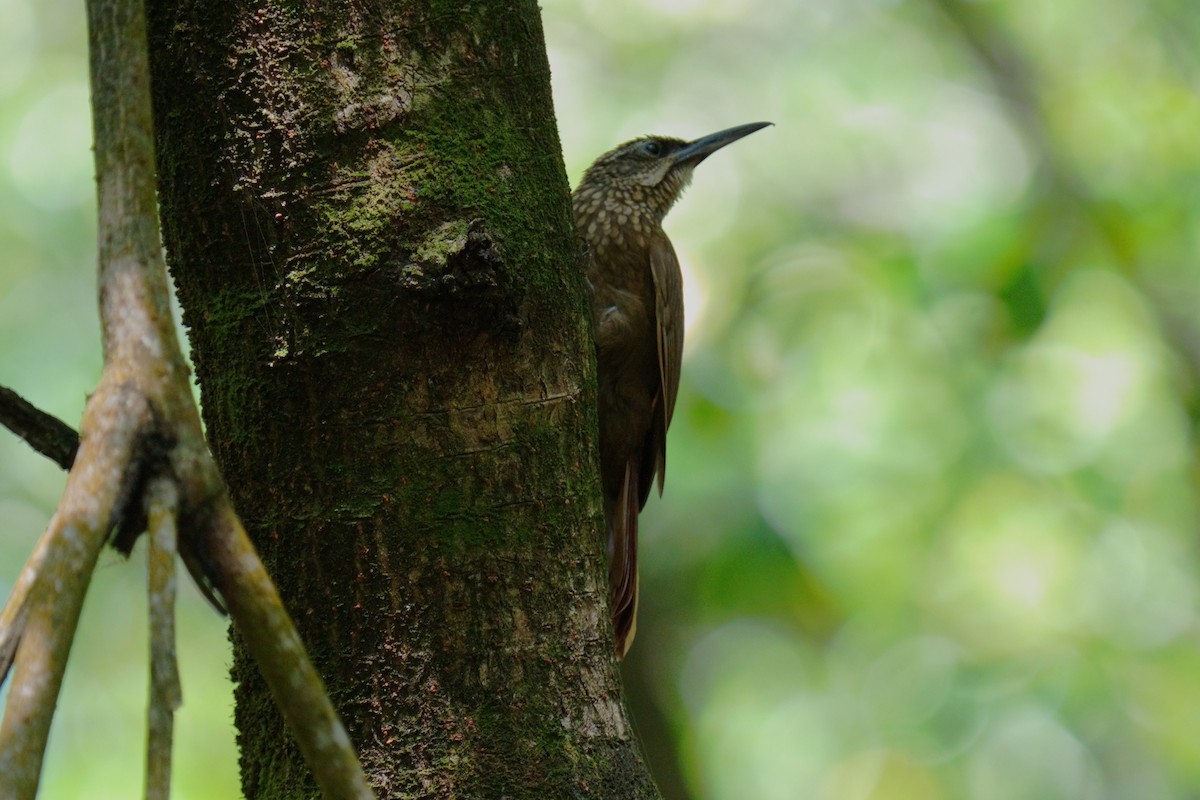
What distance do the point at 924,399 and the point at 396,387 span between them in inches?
279

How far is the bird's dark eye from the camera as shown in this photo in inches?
161

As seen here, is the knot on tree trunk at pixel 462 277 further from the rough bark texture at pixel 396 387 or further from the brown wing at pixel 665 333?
the brown wing at pixel 665 333

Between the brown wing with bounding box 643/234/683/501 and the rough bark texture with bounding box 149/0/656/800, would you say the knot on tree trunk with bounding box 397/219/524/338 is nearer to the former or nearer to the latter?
the rough bark texture with bounding box 149/0/656/800

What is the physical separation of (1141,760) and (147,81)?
9.04 metres

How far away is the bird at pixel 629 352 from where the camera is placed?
331 centimetres

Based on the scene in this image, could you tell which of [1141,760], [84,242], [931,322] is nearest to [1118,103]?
[931,322]

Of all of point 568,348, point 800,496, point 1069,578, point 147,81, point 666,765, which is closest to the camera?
point 147,81

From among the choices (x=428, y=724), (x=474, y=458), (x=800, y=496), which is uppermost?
(x=800, y=496)

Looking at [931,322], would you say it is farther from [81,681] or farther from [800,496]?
[81,681]

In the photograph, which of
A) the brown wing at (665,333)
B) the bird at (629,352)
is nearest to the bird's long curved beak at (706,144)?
the bird at (629,352)

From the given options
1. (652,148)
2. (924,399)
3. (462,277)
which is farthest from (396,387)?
(924,399)

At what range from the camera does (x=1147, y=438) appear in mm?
8234

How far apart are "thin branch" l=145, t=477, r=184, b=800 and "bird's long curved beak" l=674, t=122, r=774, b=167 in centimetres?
321

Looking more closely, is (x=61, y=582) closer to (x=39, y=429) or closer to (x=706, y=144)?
(x=39, y=429)
